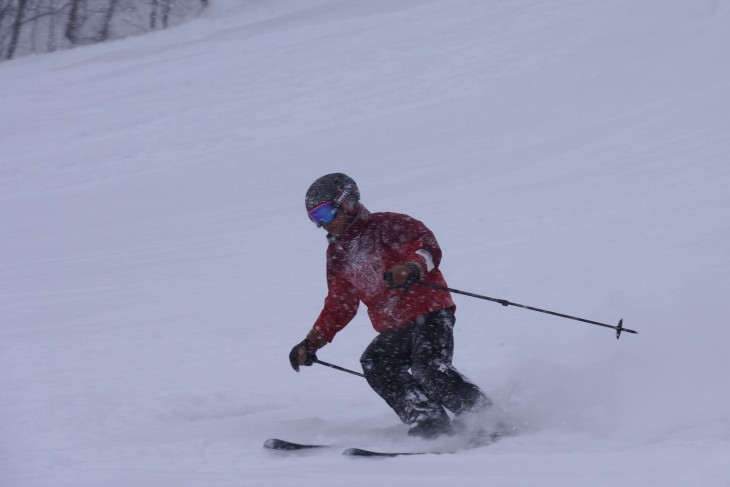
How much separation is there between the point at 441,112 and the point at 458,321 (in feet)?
28.2

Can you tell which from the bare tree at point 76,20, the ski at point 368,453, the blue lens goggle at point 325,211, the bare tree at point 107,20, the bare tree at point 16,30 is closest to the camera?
the ski at point 368,453

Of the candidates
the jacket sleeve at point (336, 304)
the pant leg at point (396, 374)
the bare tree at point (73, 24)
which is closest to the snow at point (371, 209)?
the pant leg at point (396, 374)

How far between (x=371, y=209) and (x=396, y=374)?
6.42 meters

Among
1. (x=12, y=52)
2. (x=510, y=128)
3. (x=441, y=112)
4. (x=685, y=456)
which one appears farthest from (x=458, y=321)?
(x=12, y=52)

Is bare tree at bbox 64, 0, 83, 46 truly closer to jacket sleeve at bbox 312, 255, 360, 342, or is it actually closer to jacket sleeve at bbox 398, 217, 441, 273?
jacket sleeve at bbox 312, 255, 360, 342

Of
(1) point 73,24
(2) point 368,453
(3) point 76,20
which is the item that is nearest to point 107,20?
(3) point 76,20

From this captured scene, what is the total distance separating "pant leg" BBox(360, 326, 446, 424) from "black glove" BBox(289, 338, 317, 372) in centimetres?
29

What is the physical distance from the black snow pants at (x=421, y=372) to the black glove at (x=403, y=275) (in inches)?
16.6

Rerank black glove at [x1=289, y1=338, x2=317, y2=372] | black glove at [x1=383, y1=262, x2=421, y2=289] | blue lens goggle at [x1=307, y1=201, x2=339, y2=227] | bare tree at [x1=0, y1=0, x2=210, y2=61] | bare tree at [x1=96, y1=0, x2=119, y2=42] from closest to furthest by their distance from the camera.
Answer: black glove at [x1=383, y1=262, x2=421, y2=289] → blue lens goggle at [x1=307, y1=201, x2=339, y2=227] → black glove at [x1=289, y1=338, x2=317, y2=372] → bare tree at [x1=0, y1=0, x2=210, y2=61] → bare tree at [x1=96, y1=0, x2=119, y2=42]

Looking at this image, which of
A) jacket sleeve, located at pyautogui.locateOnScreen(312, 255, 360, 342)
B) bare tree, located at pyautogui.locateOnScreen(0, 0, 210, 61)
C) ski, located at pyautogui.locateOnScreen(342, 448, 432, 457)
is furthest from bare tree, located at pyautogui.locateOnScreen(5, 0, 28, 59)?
ski, located at pyautogui.locateOnScreen(342, 448, 432, 457)

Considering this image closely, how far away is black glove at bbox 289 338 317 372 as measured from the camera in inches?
188

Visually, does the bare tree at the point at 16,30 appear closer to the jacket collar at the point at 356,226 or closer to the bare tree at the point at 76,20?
the bare tree at the point at 76,20

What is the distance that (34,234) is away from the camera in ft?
35.2

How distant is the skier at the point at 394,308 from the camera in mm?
4570
